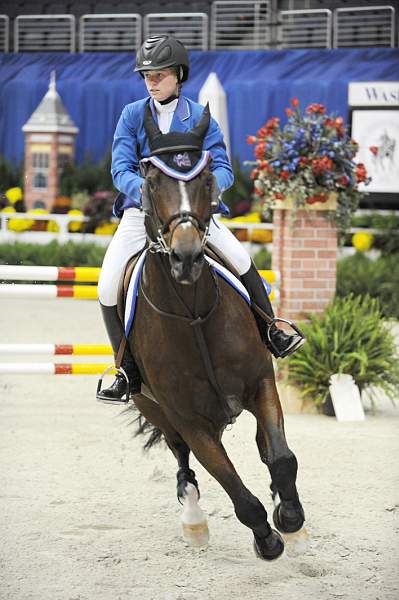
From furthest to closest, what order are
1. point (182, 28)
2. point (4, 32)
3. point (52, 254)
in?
point (4, 32) < point (182, 28) < point (52, 254)

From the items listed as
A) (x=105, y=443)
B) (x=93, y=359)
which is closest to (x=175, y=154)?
(x=105, y=443)

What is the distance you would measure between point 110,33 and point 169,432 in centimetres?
1558

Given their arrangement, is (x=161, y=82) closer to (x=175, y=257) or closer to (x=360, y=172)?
(x=175, y=257)

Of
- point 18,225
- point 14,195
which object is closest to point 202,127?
point 18,225

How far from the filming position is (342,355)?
7.39m

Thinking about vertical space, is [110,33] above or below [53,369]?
above

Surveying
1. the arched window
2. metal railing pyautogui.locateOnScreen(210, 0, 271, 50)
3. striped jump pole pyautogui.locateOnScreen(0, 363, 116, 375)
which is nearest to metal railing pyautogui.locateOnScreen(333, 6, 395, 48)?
metal railing pyautogui.locateOnScreen(210, 0, 271, 50)

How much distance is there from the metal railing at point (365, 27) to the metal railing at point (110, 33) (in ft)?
12.1

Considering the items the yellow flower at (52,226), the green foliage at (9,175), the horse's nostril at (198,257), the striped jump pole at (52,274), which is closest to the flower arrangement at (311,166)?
the striped jump pole at (52,274)

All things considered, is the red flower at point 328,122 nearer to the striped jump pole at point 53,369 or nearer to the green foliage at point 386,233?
the striped jump pole at point 53,369

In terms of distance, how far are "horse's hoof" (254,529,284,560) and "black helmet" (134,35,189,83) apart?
1.98 metres

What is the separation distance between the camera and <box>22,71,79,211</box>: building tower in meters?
18.3

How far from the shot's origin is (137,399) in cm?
502

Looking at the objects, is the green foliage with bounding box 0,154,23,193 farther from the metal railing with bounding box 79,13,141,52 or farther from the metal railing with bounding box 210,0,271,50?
the metal railing with bounding box 210,0,271,50
